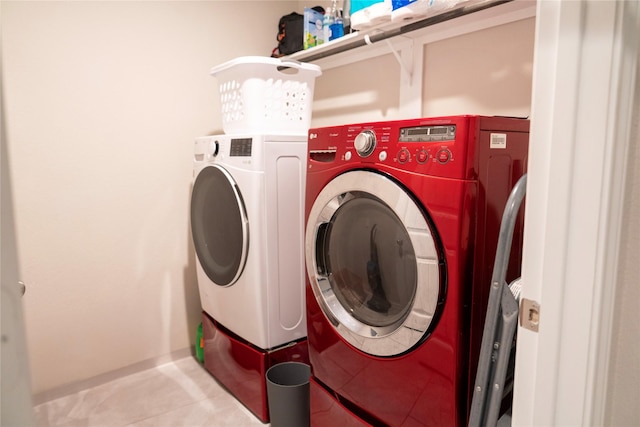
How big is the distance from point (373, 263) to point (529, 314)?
2.16 feet

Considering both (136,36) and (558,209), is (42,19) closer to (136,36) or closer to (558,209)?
(136,36)

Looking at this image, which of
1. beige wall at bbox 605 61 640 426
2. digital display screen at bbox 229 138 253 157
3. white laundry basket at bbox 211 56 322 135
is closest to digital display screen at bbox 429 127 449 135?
beige wall at bbox 605 61 640 426

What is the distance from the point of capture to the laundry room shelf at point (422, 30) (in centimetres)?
162

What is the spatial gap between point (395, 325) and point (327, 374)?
0.40 m

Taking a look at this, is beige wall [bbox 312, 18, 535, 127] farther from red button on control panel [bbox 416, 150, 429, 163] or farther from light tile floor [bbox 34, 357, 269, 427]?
light tile floor [bbox 34, 357, 269, 427]

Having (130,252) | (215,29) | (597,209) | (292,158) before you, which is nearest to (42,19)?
(215,29)

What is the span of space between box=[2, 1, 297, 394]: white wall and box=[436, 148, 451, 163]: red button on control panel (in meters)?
1.69

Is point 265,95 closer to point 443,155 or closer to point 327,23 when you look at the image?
point 327,23

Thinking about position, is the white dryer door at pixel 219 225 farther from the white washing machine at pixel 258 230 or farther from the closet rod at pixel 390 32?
the closet rod at pixel 390 32

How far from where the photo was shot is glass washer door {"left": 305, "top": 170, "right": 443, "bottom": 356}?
1.19 m

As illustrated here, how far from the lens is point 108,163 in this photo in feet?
7.23

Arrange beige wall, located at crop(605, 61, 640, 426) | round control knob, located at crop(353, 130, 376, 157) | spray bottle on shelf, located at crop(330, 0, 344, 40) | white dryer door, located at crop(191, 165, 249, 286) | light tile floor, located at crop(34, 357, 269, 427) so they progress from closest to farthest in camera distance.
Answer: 1. beige wall, located at crop(605, 61, 640, 426)
2. round control knob, located at crop(353, 130, 376, 157)
3. white dryer door, located at crop(191, 165, 249, 286)
4. light tile floor, located at crop(34, 357, 269, 427)
5. spray bottle on shelf, located at crop(330, 0, 344, 40)

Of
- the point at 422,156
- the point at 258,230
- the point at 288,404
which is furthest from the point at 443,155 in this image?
the point at 288,404

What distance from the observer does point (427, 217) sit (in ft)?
3.84
